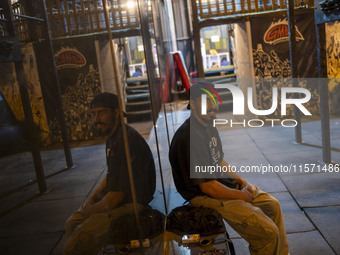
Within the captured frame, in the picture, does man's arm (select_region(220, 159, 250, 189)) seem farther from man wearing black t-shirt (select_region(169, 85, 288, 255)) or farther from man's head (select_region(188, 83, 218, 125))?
man's head (select_region(188, 83, 218, 125))

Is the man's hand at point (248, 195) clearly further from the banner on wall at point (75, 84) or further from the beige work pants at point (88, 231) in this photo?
the banner on wall at point (75, 84)

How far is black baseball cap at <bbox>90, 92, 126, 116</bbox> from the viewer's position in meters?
1.12

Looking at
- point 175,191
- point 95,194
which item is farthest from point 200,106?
point 175,191

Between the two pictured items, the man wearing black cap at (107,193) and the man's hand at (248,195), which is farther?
the man's hand at (248,195)

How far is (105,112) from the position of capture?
1240 millimetres

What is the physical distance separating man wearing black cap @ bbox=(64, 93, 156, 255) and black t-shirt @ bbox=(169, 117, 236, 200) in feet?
2.45

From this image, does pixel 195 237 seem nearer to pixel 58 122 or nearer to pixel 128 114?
pixel 128 114

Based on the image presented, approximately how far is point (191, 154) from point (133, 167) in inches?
34.6

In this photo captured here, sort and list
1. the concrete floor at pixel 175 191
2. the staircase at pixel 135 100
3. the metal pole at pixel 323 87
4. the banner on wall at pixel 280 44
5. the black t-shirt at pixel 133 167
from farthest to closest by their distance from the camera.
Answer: the banner on wall at pixel 280 44 < the metal pole at pixel 323 87 < the staircase at pixel 135 100 < the black t-shirt at pixel 133 167 < the concrete floor at pixel 175 191

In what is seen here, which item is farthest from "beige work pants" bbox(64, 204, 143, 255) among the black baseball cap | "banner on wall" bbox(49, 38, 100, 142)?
the black baseball cap

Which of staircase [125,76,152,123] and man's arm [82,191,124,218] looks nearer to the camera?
man's arm [82,191,124,218]

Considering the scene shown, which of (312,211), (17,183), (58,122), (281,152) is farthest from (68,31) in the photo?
(281,152)

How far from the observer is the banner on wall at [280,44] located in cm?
827

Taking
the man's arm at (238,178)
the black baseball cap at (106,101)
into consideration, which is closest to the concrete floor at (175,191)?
the black baseball cap at (106,101)
